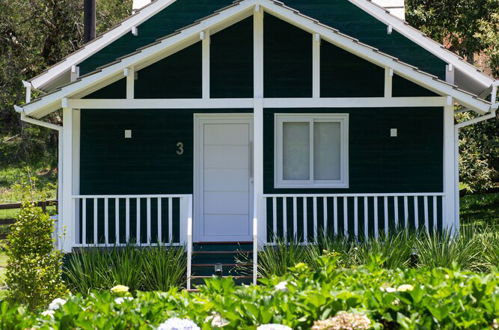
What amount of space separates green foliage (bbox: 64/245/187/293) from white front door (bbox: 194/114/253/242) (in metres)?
2.29

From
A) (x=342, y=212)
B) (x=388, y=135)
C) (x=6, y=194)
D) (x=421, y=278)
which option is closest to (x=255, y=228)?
(x=342, y=212)

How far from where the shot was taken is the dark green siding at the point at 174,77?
12766 millimetres

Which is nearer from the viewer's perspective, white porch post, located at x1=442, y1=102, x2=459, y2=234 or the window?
white porch post, located at x1=442, y1=102, x2=459, y2=234

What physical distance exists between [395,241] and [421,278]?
5.05 m

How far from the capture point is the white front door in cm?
1330

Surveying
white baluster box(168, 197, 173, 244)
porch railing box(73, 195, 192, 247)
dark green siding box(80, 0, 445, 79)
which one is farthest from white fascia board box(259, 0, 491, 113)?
porch railing box(73, 195, 192, 247)

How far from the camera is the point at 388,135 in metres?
13.1

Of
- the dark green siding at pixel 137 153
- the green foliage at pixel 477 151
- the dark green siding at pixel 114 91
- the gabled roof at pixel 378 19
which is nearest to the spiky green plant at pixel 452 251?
the gabled roof at pixel 378 19

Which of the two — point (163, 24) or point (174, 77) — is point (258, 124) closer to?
point (174, 77)

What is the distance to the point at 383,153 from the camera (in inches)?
515

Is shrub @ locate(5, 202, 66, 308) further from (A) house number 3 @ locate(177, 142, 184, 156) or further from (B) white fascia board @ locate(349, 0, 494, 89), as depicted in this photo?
(B) white fascia board @ locate(349, 0, 494, 89)

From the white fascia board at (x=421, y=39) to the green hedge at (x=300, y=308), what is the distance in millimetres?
7923

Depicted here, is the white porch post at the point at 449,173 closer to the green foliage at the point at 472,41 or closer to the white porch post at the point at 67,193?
the white porch post at the point at 67,193

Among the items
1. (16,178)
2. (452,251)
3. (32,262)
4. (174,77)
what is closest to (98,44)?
(174,77)
